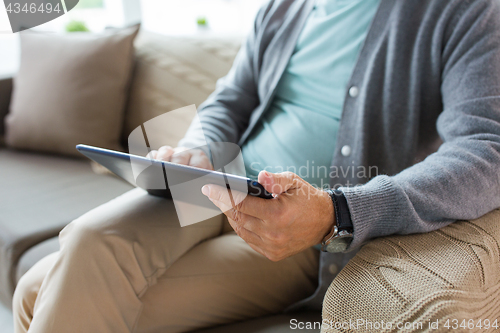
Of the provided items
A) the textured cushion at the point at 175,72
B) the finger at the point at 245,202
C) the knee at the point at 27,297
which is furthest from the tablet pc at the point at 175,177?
the textured cushion at the point at 175,72

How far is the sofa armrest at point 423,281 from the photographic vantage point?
1.49 feet

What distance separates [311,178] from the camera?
2.83ft

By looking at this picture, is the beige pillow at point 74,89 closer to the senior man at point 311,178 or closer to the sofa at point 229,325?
the sofa at point 229,325

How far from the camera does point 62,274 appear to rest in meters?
0.64

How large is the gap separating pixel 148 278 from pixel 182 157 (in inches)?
10.0

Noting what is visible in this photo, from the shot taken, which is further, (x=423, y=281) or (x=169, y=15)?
(x=169, y=15)

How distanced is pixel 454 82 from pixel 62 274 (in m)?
0.81

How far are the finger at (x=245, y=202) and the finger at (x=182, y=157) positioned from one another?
221mm

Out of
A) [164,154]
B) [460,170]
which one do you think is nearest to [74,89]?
[164,154]

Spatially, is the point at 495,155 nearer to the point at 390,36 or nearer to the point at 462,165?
the point at 462,165

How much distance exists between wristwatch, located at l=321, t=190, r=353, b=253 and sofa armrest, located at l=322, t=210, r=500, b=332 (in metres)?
0.04

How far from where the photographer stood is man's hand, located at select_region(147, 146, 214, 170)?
76 cm

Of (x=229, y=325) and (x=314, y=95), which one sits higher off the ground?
(x=314, y=95)

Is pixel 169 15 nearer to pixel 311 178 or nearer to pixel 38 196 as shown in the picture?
pixel 38 196
